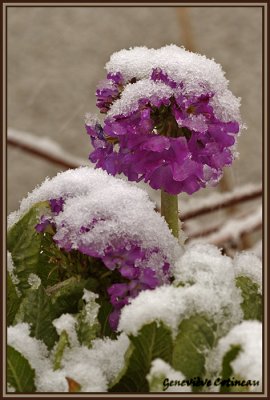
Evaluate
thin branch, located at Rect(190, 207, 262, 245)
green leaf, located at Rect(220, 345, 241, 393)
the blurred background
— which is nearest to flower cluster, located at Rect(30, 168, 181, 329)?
green leaf, located at Rect(220, 345, 241, 393)

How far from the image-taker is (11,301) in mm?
638

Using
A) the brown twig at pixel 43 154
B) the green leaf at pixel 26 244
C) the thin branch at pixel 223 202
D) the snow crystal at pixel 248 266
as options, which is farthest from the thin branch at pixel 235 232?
the green leaf at pixel 26 244

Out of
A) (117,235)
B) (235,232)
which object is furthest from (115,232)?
(235,232)

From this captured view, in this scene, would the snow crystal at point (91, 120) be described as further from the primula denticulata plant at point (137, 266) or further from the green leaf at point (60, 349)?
the green leaf at point (60, 349)

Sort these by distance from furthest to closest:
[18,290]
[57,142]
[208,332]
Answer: [57,142] → [18,290] → [208,332]

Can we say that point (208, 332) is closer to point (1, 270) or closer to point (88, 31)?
point (1, 270)

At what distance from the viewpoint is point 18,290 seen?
0.66 meters

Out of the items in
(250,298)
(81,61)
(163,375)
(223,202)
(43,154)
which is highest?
(81,61)

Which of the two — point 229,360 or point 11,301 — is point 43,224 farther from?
point 229,360

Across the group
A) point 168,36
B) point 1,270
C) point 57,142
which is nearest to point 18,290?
point 1,270

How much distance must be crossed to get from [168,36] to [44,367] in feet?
9.82

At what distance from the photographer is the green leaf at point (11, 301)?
25.0 inches

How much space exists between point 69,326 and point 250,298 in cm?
17

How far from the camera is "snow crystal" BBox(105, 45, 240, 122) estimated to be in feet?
2.12
